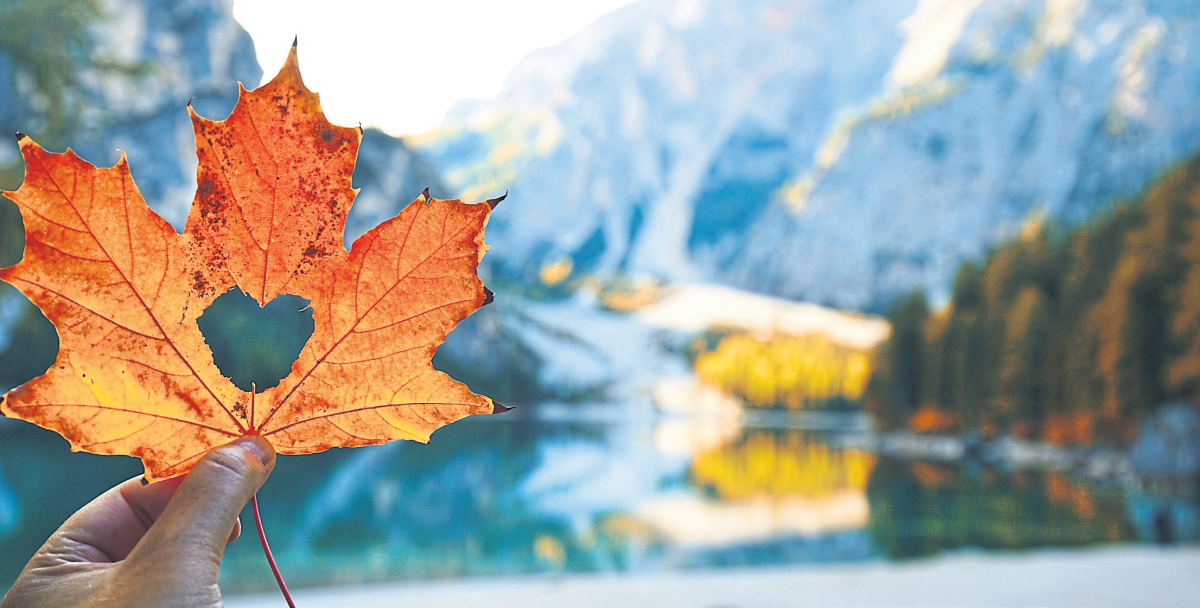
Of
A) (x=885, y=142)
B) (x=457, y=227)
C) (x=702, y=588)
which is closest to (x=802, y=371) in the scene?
(x=702, y=588)

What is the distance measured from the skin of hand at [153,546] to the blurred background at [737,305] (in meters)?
0.35

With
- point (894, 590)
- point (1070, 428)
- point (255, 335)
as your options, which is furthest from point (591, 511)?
point (1070, 428)

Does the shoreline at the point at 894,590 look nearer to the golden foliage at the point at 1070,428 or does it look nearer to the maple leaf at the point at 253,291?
the maple leaf at the point at 253,291

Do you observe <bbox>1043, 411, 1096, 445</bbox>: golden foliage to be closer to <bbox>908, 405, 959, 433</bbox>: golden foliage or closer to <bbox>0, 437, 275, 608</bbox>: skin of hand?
<bbox>908, 405, 959, 433</bbox>: golden foliage

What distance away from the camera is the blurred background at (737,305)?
8531 millimetres

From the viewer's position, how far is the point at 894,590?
354cm

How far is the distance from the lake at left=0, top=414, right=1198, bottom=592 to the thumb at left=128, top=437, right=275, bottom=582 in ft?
18.5

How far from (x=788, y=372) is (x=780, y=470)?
1879 centimetres

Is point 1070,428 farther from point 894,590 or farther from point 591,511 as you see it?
point 894,590

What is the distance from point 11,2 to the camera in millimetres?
17875

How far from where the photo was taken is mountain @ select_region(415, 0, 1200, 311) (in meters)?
44.6

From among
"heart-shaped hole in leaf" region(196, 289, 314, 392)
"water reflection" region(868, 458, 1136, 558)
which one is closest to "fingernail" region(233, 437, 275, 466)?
"water reflection" region(868, 458, 1136, 558)

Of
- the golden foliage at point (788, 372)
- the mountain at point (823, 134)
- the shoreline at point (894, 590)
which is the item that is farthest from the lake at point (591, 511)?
the mountain at point (823, 134)

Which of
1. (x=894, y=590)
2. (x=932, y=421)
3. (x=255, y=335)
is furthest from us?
(x=932, y=421)
